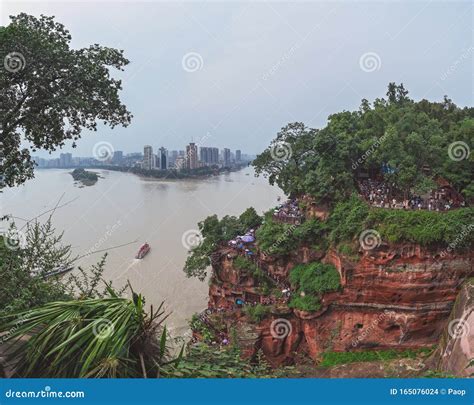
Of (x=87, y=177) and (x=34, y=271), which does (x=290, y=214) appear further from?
(x=87, y=177)

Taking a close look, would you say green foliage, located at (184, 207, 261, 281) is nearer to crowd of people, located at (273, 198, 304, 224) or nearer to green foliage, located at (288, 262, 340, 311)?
crowd of people, located at (273, 198, 304, 224)

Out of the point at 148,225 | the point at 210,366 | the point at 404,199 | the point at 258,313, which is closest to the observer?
the point at 210,366

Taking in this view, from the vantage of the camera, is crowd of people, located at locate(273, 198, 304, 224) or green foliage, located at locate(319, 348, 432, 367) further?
crowd of people, located at locate(273, 198, 304, 224)

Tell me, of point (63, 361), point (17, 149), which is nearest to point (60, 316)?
point (63, 361)

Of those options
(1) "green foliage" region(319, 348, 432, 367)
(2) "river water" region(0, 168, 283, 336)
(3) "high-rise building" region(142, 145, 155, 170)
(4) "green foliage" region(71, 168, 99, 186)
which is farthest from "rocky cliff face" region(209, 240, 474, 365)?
(3) "high-rise building" region(142, 145, 155, 170)

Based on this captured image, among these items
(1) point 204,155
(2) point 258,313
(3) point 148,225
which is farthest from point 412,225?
(1) point 204,155

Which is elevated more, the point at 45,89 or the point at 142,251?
the point at 45,89

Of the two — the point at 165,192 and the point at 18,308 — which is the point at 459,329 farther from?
the point at 165,192
